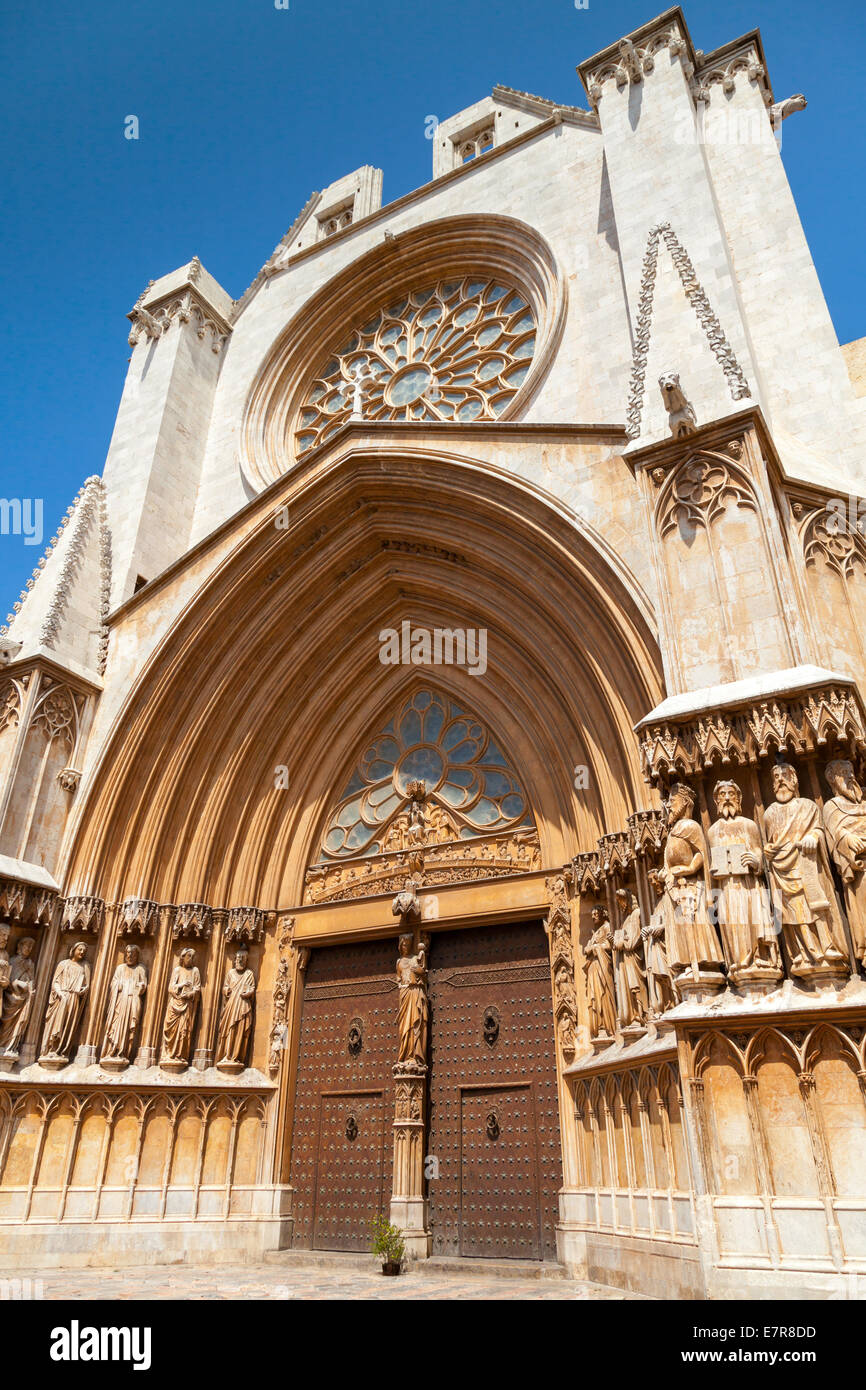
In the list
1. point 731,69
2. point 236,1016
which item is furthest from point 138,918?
point 731,69

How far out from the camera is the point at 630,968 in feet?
22.4

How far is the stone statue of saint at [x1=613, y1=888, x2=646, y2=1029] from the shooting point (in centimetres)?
671

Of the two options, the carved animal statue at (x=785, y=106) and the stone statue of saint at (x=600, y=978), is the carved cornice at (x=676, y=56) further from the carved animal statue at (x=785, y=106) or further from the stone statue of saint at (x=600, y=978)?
the stone statue of saint at (x=600, y=978)

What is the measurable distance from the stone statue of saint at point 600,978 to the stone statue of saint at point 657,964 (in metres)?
0.63

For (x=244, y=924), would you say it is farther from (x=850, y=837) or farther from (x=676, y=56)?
(x=676, y=56)

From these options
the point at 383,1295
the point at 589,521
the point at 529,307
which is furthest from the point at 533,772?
the point at 529,307

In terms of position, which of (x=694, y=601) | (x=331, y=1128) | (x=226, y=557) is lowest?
(x=331, y=1128)

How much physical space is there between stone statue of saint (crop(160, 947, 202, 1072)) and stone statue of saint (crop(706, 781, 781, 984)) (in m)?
5.75

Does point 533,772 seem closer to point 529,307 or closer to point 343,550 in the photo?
point 343,550

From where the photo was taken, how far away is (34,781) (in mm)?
9281

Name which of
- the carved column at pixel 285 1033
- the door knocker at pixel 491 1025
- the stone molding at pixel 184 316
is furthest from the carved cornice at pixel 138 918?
the stone molding at pixel 184 316

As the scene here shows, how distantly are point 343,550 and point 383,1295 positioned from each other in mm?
6824

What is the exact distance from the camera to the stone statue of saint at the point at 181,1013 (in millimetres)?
8789

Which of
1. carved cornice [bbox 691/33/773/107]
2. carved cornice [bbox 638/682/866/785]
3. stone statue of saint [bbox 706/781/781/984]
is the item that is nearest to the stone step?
stone statue of saint [bbox 706/781/781/984]
